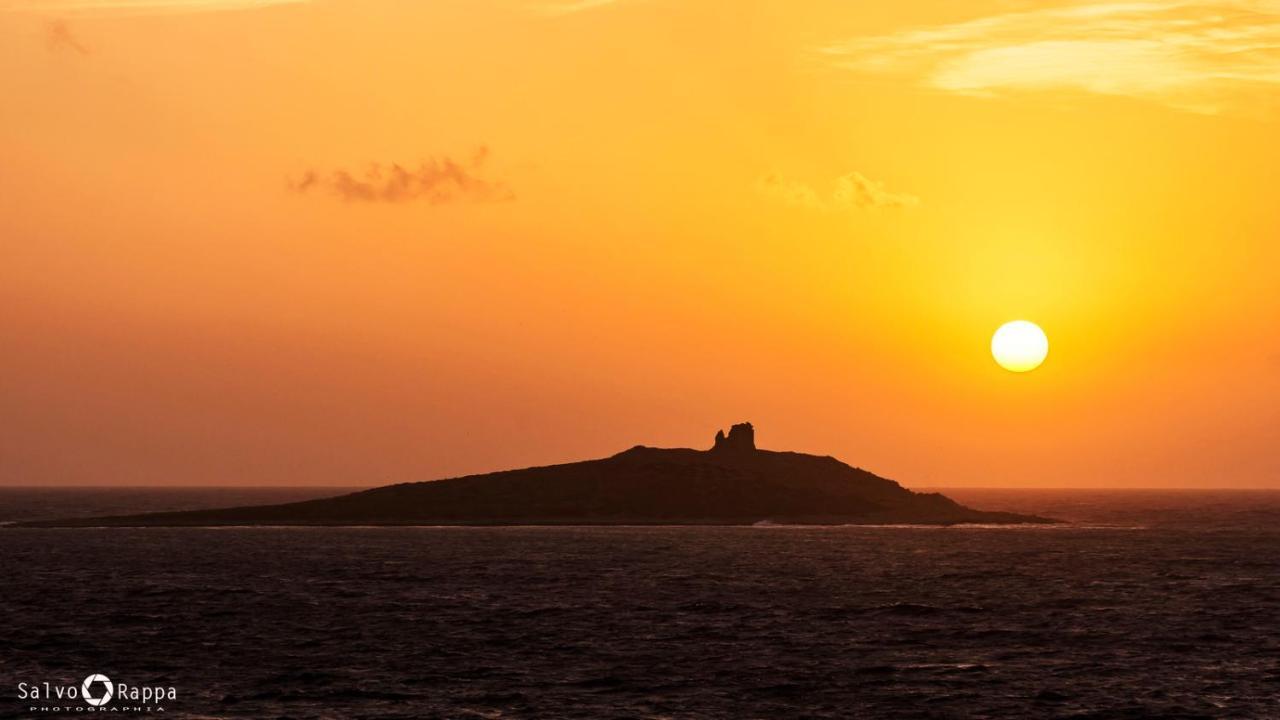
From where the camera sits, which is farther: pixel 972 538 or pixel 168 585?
pixel 972 538

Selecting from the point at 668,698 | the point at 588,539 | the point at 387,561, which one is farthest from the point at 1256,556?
the point at 668,698

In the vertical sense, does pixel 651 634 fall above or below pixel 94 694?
above

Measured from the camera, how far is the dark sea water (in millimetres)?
62750

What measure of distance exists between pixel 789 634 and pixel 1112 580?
4669 centimetres

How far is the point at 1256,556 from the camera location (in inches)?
6201

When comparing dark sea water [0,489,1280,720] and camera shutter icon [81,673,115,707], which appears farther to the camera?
dark sea water [0,489,1280,720]

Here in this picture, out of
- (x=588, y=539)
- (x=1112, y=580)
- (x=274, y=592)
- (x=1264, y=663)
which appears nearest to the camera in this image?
(x=1264, y=663)

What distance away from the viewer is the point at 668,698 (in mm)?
62906

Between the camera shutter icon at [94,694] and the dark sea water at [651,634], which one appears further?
the dark sea water at [651,634]

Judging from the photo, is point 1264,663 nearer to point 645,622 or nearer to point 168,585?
point 645,622

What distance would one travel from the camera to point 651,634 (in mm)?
83312

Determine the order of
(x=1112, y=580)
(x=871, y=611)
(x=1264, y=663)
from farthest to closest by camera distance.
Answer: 1. (x=1112, y=580)
2. (x=871, y=611)
3. (x=1264, y=663)

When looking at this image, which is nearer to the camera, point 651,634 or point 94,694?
point 94,694

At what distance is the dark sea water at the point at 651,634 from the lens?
62.8 meters
